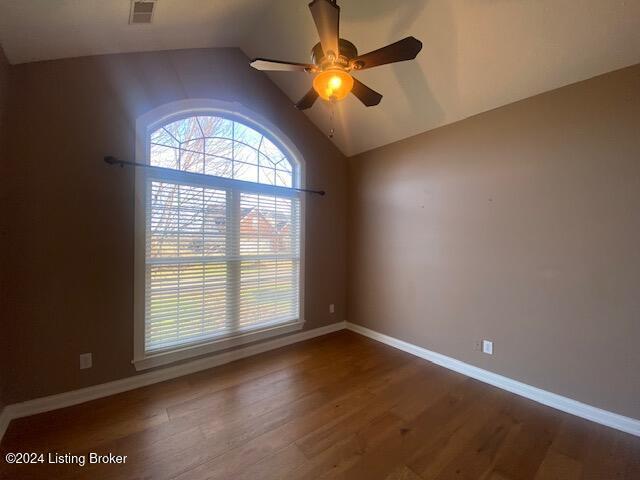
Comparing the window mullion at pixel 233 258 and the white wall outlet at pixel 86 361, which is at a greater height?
the window mullion at pixel 233 258

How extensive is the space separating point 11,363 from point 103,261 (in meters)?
0.86

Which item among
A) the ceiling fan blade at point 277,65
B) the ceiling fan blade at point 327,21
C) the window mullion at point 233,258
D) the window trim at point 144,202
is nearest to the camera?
the ceiling fan blade at point 327,21

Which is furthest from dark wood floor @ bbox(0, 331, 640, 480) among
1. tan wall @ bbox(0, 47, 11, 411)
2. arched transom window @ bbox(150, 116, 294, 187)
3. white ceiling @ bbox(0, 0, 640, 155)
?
white ceiling @ bbox(0, 0, 640, 155)

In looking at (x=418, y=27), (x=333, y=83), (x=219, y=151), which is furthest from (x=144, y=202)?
(x=418, y=27)

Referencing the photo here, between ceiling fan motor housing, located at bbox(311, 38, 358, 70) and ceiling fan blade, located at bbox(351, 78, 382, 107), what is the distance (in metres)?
0.20

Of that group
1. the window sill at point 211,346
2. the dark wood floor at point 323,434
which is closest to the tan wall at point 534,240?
the dark wood floor at point 323,434

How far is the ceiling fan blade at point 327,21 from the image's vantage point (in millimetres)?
1275

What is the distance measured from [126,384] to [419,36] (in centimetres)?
381

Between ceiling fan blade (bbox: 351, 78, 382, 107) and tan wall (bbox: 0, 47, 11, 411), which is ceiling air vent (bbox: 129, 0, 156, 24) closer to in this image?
tan wall (bbox: 0, 47, 11, 411)

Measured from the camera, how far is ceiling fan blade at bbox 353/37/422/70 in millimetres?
1483

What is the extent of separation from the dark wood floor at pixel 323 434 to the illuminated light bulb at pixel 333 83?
224 centimetres

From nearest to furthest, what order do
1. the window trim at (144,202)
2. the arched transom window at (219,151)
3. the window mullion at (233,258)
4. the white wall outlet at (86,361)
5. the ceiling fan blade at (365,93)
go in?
the ceiling fan blade at (365,93) < the white wall outlet at (86,361) < the window trim at (144,202) < the arched transom window at (219,151) < the window mullion at (233,258)

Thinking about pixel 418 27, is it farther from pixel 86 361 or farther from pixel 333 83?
pixel 86 361

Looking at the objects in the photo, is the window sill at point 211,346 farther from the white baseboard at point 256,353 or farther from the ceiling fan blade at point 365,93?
the ceiling fan blade at point 365,93
